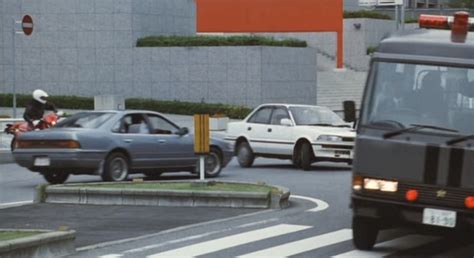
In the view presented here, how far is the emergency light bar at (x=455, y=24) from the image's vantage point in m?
10.3

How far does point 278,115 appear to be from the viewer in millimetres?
22406

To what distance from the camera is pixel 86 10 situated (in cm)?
4128

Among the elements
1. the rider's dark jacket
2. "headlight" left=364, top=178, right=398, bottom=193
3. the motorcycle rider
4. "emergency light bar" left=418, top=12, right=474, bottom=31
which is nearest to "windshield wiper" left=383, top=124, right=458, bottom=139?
"headlight" left=364, top=178, right=398, bottom=193

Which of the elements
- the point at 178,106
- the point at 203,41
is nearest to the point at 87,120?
the point at 178,106

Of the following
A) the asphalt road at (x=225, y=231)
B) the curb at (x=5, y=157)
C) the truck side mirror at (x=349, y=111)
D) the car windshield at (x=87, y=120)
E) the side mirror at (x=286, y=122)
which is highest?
the truck side mirror at (x=349, y=111)

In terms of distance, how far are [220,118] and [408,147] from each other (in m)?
26.0

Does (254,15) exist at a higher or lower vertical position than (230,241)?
higher

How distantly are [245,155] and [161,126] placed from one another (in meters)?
3.68

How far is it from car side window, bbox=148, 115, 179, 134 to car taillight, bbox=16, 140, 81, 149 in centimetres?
224

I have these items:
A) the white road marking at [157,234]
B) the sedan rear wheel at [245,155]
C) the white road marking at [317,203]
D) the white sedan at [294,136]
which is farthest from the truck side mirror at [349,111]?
the sedan rear wheel at [245,155]

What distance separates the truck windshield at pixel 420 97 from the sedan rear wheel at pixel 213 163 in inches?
393

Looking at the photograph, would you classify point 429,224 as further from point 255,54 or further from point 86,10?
point 86,10

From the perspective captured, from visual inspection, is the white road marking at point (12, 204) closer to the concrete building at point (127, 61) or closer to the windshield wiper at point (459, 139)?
the windshield wiper at point (459, 139)

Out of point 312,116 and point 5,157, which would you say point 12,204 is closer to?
point 312,116
